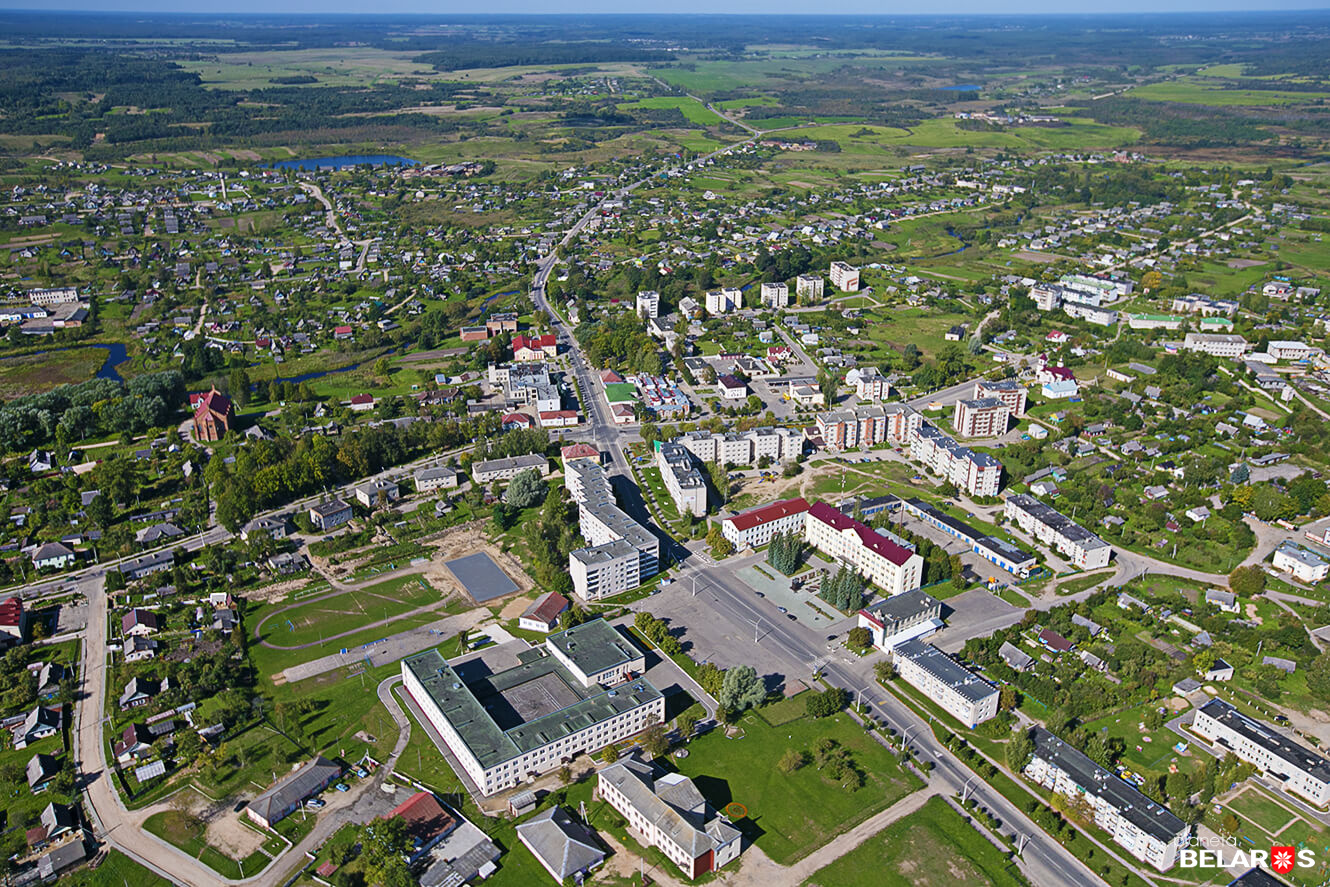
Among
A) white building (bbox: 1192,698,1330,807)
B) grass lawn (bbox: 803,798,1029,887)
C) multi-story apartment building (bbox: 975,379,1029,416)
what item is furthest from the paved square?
multi-story apartment building (bbox: 975,379,1029,416)

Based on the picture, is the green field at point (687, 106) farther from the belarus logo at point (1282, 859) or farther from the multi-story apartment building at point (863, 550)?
the belarus logo at point (1282, 859)

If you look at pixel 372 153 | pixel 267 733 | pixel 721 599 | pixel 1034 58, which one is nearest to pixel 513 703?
pixel 267 733

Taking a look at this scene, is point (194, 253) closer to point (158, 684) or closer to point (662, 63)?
point (158, 684)

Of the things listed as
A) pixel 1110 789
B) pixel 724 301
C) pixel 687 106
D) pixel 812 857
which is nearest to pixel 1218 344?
pixel 724 301

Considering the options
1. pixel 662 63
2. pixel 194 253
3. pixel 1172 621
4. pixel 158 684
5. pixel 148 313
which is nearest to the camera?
pixel 158 684

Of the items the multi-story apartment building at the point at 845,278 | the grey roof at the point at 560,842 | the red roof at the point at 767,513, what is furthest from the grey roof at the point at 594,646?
the multi-story apartment building at the point at 845,278
